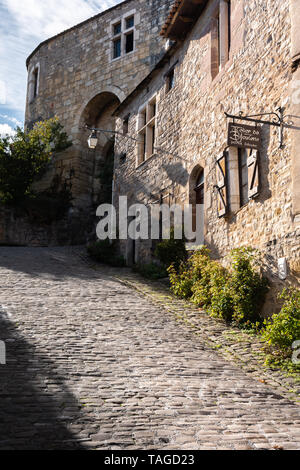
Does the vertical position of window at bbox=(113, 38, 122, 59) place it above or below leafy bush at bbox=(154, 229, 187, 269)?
above

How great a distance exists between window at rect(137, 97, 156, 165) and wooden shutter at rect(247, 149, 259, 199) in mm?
7602

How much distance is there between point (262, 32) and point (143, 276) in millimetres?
6954

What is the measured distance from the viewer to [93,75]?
2373 cm

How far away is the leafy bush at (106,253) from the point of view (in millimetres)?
15578

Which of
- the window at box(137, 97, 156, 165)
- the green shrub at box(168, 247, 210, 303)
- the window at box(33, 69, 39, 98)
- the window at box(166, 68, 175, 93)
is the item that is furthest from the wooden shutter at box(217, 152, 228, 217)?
the window at box(33, 69, 39, 98)

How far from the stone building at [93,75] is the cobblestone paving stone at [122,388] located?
52.4 feet

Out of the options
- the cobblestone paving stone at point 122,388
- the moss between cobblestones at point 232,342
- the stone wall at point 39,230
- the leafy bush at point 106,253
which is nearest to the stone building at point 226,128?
the leafy bush at point 106,253

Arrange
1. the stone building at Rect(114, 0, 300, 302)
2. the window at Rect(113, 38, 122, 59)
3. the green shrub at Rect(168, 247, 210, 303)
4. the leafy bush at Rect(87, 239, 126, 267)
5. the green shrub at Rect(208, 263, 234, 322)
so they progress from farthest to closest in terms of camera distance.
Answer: the window at Rect(113, 38, 122, 59), the leafy bush at Rect(87, 239, 126, 267), the green shrub at Rect(168, 247, 210, 303), the green shrub at Rect(208, 263, 234, 322), the stone building at Rect(114, 0, 300, 302)

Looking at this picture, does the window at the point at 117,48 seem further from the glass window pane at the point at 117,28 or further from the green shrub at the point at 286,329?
the green shrub at the point at 286,329

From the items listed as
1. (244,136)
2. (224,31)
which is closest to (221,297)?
(244,136)

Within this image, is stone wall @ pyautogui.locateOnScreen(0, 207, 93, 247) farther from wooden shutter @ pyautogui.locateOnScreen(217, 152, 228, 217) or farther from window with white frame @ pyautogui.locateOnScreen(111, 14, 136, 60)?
wooden shutter @ pyautogui.locateOnScreen(217, 152, 228, 217)

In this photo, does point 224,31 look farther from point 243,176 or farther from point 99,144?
point 99,144

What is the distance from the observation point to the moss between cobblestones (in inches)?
205

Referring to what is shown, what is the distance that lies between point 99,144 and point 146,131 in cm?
851
